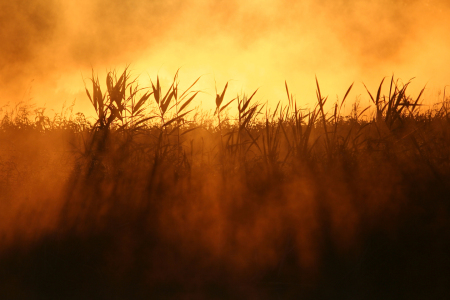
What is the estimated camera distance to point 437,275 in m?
2.08

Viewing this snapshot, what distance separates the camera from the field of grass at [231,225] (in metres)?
2.10

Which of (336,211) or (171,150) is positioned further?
(171,150)

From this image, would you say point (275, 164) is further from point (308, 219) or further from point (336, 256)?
point (336, 256)

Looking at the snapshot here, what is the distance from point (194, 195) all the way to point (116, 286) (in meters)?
0.68

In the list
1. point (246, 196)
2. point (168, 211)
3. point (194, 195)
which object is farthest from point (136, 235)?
point (246, 196)

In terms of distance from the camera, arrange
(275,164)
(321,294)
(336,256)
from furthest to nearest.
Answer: (275,164), (336,256), (321,294)

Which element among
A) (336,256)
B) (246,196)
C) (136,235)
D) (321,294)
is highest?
(246,196)

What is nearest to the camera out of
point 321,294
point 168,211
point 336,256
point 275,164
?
point 321,294

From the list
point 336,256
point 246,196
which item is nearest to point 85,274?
point 246,196

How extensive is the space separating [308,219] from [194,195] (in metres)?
0.69

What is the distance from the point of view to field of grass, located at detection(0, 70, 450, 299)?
2098 millimetres

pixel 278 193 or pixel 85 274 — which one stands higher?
pixel 278 193

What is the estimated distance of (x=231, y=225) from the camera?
2297mm

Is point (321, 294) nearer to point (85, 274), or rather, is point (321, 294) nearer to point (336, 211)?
point (336, 211)
